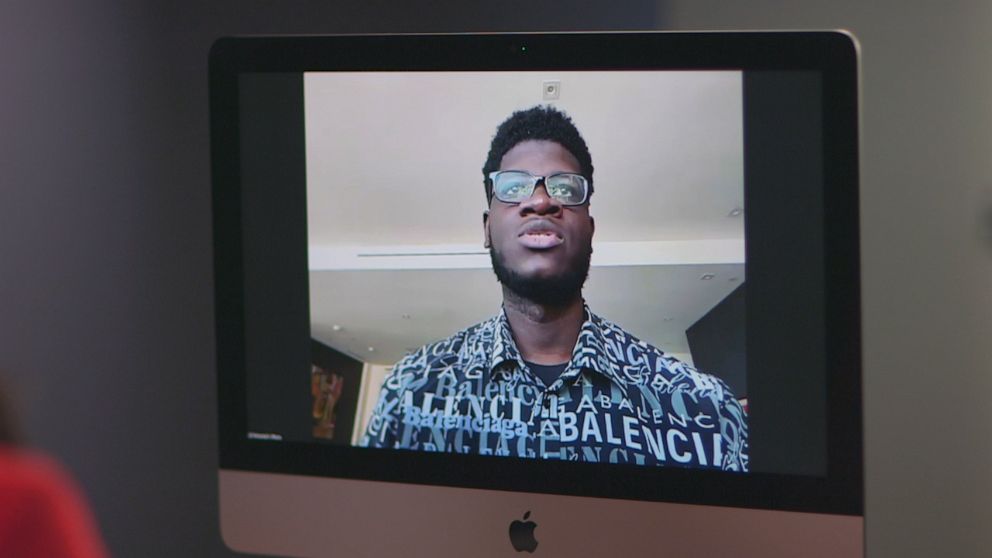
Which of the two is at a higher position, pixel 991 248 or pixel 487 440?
pixel 991 248

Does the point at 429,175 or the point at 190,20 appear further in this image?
the point at 190,20

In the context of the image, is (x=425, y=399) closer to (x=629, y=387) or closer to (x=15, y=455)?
(x=629, y=387)

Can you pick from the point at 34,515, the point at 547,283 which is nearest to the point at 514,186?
the point at 547,283

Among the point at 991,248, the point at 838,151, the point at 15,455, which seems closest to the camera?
the point at 15,455

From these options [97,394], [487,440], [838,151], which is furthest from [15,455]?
[97,394]

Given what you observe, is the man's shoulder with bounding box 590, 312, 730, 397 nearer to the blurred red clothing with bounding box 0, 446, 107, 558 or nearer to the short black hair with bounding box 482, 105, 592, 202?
the short black hair with bounding box 482, 105, 592, 202

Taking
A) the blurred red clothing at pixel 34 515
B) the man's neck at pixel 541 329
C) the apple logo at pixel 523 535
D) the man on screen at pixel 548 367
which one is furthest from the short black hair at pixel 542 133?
the blurred red clothing at pixel 34 515

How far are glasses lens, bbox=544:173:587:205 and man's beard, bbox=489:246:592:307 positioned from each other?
0.06 metres

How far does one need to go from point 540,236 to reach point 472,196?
3.5 inches

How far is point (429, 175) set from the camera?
37.7 inches

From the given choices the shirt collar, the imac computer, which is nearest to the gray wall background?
the imac computer

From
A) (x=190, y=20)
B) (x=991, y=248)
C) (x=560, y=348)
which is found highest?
(x=190, y=20)

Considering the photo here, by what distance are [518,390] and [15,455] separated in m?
0.62

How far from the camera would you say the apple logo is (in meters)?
0.92
